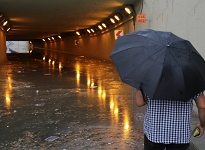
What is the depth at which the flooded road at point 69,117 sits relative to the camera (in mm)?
5090

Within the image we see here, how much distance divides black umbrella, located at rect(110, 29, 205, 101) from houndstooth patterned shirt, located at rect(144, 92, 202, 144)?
16 cm

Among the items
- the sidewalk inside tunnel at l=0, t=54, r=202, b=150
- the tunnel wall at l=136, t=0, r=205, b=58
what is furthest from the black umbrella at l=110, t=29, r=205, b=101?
the tunnel wall at l=136, t=0, r=205, b=58

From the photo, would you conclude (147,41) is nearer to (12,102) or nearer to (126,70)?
(126,70)

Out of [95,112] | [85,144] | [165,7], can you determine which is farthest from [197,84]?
[165,7]

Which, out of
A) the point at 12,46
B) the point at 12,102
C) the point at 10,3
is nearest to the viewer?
the point at 12,102

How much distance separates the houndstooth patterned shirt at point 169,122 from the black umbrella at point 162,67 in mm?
160

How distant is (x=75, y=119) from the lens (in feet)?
21.3

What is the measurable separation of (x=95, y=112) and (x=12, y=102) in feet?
8.16

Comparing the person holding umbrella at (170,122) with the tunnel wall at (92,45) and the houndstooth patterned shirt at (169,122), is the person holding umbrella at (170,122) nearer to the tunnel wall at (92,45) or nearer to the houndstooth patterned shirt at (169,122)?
the houndstooth patterned shirt at (169,122)

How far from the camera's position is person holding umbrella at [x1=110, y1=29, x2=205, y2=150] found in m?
2.58

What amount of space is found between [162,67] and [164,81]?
12 centimetres

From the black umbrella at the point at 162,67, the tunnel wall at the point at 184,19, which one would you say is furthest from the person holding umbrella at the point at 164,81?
the tunnel wall at the point at 184,19

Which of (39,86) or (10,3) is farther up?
(10,3)

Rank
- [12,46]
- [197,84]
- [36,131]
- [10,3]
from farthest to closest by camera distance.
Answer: [12,46] < [10,3] < [36,131] < [197,84]
